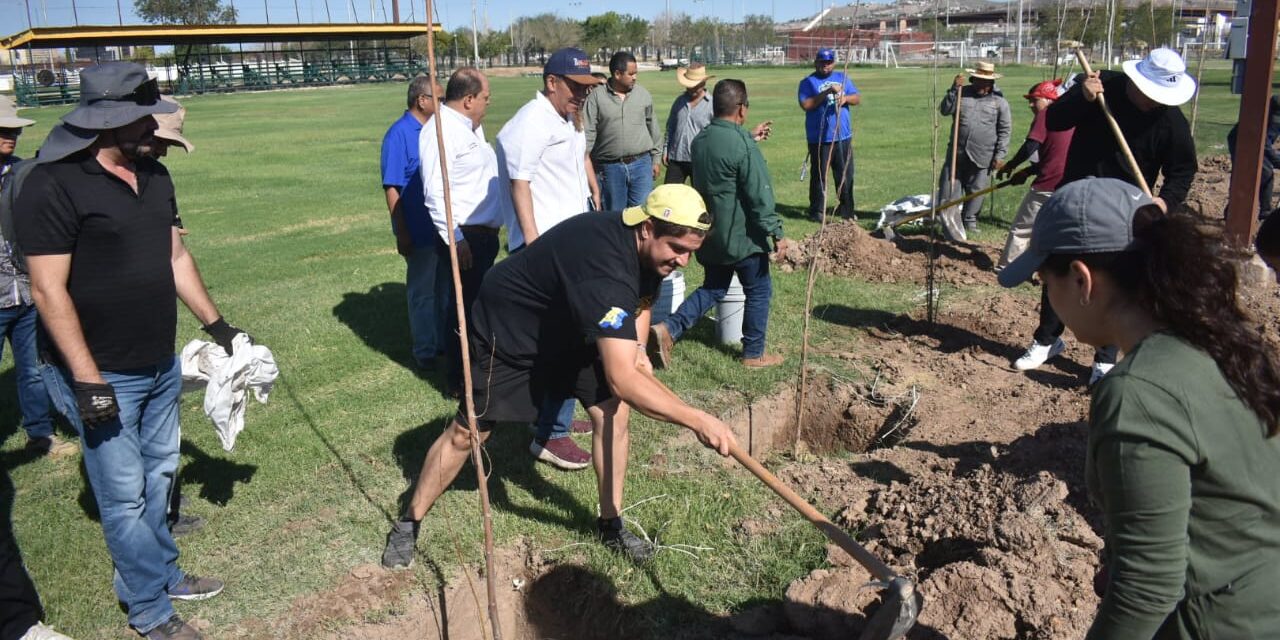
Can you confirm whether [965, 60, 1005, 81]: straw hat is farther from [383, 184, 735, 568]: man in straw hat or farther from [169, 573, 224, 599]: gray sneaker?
[169, 573, 224, 599]: gray sneaker

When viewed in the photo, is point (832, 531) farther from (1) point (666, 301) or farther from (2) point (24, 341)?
(2) point (24, 341)

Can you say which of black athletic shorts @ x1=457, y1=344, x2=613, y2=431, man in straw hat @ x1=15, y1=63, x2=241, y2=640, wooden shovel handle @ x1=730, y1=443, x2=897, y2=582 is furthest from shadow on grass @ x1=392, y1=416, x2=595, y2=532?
wooden shovel handle @ x1=730, y1=443, x2=897, y2=582

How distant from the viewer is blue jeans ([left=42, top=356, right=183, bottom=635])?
3.51 meters

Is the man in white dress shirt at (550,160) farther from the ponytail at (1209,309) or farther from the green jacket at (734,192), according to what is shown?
the ponytail at (1209,309)

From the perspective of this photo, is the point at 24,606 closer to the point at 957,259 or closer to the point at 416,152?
the point at 416,152

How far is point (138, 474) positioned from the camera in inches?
141

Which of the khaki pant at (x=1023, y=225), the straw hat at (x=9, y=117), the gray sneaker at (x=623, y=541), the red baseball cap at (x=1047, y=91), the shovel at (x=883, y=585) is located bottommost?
the gray sneaker at (x=623, y=541)

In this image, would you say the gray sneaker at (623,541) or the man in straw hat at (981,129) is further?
the man in straw hat at (981,129)

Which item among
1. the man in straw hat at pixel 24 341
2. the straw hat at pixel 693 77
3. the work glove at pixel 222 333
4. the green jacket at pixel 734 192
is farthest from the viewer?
the straw hat at pixel 693 77

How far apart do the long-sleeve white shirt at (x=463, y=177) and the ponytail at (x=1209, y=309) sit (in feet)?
14.1

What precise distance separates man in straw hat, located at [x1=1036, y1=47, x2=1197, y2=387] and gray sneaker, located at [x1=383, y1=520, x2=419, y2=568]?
12.5 feet

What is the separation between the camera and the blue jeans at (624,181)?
Answer: 826cm

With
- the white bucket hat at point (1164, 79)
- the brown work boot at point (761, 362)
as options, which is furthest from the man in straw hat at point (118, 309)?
the white bucket hat at point (1164, 79)

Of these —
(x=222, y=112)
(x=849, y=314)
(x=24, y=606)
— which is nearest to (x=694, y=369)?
(x=849, y=314)
